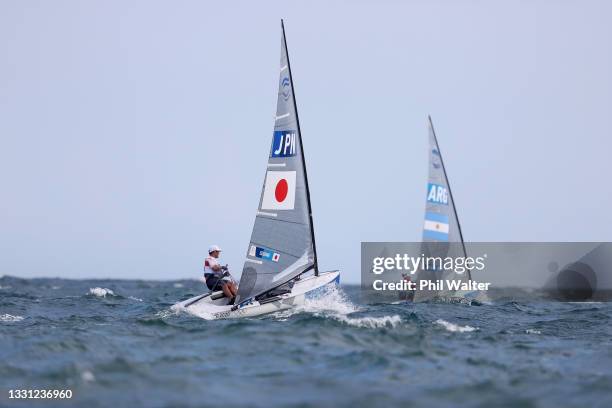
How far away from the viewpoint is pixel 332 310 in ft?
62.5

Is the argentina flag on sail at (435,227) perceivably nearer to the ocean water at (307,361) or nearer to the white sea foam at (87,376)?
the ocean water at (307,361)

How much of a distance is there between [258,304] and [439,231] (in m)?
11.9

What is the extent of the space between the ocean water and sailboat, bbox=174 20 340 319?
3.75 ft

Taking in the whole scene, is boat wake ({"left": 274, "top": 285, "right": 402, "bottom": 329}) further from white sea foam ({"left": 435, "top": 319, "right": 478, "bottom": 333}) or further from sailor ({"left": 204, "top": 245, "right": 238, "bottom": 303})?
sailor ({"left": 204, "top": 245, "right": 238, "bottom": 303})

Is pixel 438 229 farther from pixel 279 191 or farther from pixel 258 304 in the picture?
pixel 258 304

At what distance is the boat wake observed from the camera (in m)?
16.6

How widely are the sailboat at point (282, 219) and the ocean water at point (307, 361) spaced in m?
1.14

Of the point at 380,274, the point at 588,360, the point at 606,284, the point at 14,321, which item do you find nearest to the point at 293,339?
the point at 588,360

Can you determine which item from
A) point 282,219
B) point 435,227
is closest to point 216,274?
point 282,219

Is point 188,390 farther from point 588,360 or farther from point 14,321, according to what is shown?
point 14,321

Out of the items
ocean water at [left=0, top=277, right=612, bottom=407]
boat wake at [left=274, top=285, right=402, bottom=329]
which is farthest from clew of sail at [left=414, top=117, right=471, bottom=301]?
ocean water at [left=0, top=277, right=612, bottom=407]

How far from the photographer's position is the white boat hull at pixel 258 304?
1845 cm

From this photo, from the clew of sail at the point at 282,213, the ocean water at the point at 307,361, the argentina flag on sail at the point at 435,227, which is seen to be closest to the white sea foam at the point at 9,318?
the ocean water at the point at 307,361

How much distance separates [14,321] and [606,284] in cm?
3417
